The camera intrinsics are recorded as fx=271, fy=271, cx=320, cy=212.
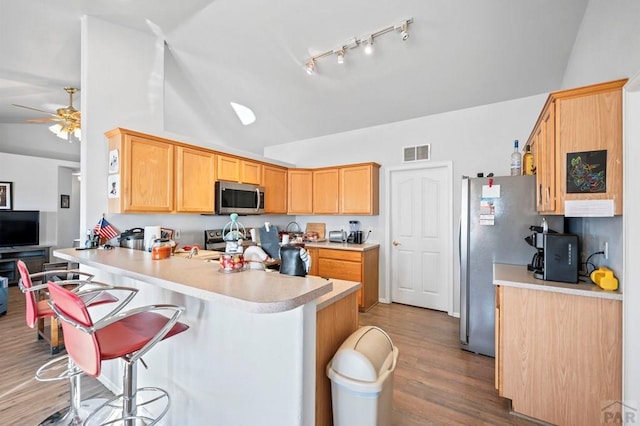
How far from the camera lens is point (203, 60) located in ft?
12.2

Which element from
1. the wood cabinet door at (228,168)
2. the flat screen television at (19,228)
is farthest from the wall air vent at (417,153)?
the flat screen television at (19,228)

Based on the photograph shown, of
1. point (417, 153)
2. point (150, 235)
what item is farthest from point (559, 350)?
point (150, 235)

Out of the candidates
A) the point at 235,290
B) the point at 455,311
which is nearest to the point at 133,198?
the point at 235,290

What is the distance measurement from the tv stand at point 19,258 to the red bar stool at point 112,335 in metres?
5.93

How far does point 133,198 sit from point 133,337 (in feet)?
6.56

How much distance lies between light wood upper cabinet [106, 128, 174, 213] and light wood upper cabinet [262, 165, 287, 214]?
61.1 inches

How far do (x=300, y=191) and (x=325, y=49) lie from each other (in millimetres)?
2299

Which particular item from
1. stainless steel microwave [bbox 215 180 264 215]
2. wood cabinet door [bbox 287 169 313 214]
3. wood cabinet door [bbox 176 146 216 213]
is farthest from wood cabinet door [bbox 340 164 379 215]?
wood cabinet door [bbox 176 146 216 213]

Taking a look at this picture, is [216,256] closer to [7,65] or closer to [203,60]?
[203,60]

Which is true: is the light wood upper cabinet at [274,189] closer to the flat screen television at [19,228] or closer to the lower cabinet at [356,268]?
the lower cabinet at [356,268]

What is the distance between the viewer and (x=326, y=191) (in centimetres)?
457

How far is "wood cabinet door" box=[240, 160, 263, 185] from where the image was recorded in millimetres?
4094

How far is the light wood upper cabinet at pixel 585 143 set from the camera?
1545 millimetres

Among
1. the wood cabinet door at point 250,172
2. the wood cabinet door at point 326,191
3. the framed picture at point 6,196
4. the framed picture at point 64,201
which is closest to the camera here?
the wood cabinet door at point 250,172
